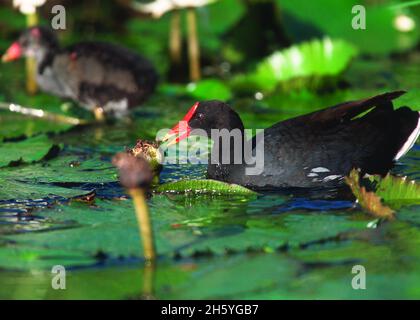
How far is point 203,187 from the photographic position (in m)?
4.38

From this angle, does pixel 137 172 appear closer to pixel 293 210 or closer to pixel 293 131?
pixel 293 210

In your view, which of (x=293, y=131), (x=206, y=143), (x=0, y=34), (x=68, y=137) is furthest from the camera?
(x=0, y=34)

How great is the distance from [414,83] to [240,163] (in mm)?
3349

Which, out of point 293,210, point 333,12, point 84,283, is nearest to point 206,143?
point 293,210

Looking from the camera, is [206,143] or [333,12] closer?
[206,143]

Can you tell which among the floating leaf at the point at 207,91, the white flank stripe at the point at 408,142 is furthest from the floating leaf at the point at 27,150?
the white flank stripe at the point at 408,142

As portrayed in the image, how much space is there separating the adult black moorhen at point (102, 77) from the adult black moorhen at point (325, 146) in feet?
6.59

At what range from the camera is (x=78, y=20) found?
1052cm

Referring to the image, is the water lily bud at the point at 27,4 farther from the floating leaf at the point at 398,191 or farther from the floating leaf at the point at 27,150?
the floating leaf at the point at 398,191

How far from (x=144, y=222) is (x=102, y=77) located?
157 inches

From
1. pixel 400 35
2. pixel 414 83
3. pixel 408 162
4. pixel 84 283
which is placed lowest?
pixel 84 283

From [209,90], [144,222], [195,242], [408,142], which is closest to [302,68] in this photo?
[209,90]

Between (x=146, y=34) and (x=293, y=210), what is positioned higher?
(x=146, y=34)

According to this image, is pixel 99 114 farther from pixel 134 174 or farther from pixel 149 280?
pixel 134 174
